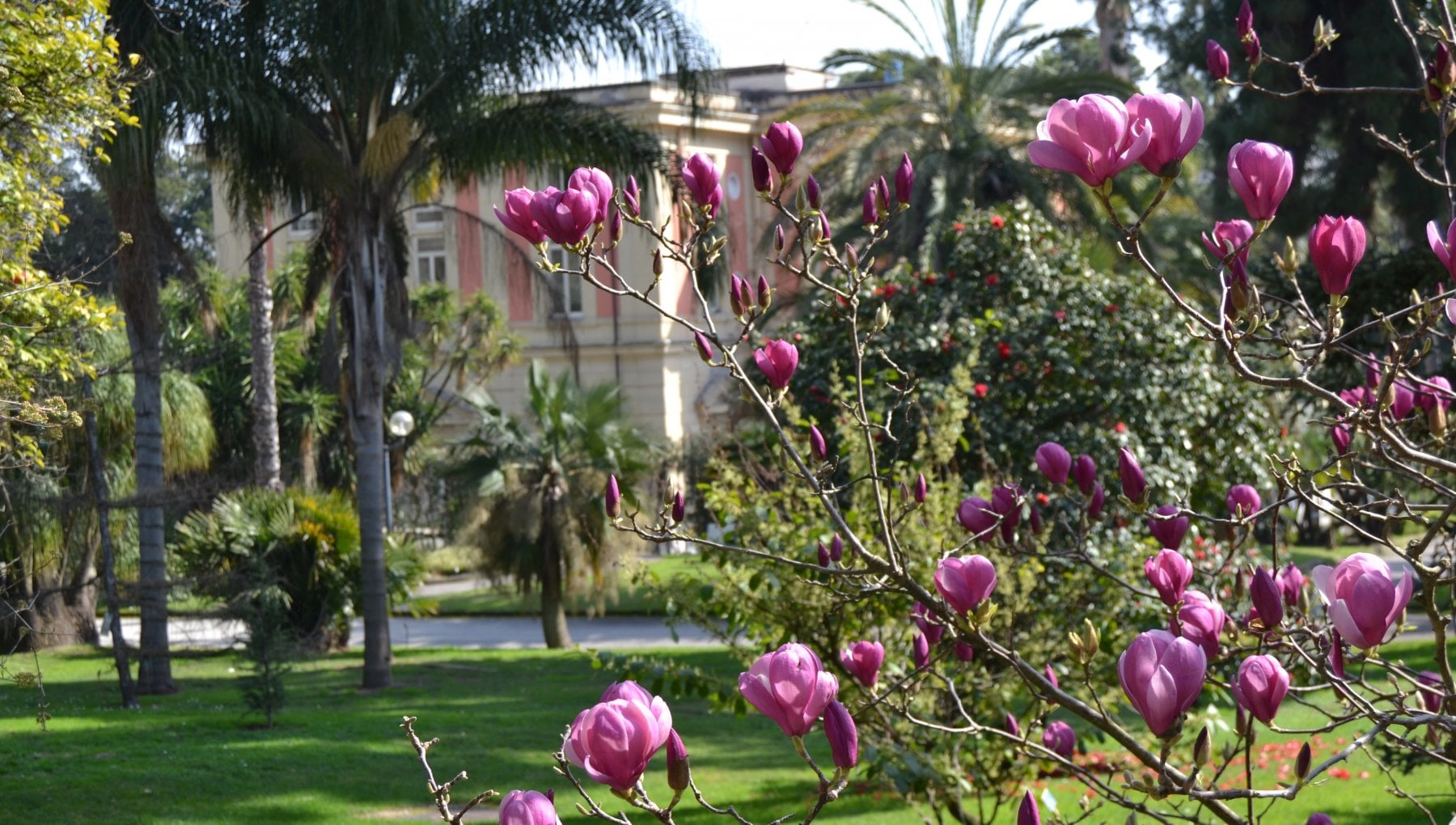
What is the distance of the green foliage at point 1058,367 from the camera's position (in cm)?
1097

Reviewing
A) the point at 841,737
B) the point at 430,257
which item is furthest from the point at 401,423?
the point at 841,737

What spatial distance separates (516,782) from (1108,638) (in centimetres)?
429

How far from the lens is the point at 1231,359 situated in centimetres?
217

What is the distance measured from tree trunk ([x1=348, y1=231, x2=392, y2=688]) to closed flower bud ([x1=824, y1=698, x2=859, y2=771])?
41.4ft

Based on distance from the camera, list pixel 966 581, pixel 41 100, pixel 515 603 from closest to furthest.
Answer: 1. pixel 966 581
2. pixel 41 100
3. pixel 515 603

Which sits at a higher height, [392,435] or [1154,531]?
[392,435]

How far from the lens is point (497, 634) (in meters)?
20.5

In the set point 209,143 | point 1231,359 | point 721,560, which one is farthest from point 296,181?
point 1231,359

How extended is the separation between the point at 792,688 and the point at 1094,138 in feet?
2.62

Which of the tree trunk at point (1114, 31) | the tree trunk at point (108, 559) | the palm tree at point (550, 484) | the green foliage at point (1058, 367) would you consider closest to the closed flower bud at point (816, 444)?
the green foliage at point (1058, 367)

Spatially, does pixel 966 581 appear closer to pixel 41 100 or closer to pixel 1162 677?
pixel 1162 677

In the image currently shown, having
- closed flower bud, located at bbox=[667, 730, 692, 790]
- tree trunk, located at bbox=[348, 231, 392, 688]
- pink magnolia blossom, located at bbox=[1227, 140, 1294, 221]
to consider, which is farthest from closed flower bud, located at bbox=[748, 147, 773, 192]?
tree trunk, located at bbox=[348, 231, 392, 688]

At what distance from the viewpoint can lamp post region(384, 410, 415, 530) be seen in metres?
23.0

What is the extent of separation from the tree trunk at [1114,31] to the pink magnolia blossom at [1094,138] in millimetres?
26863
